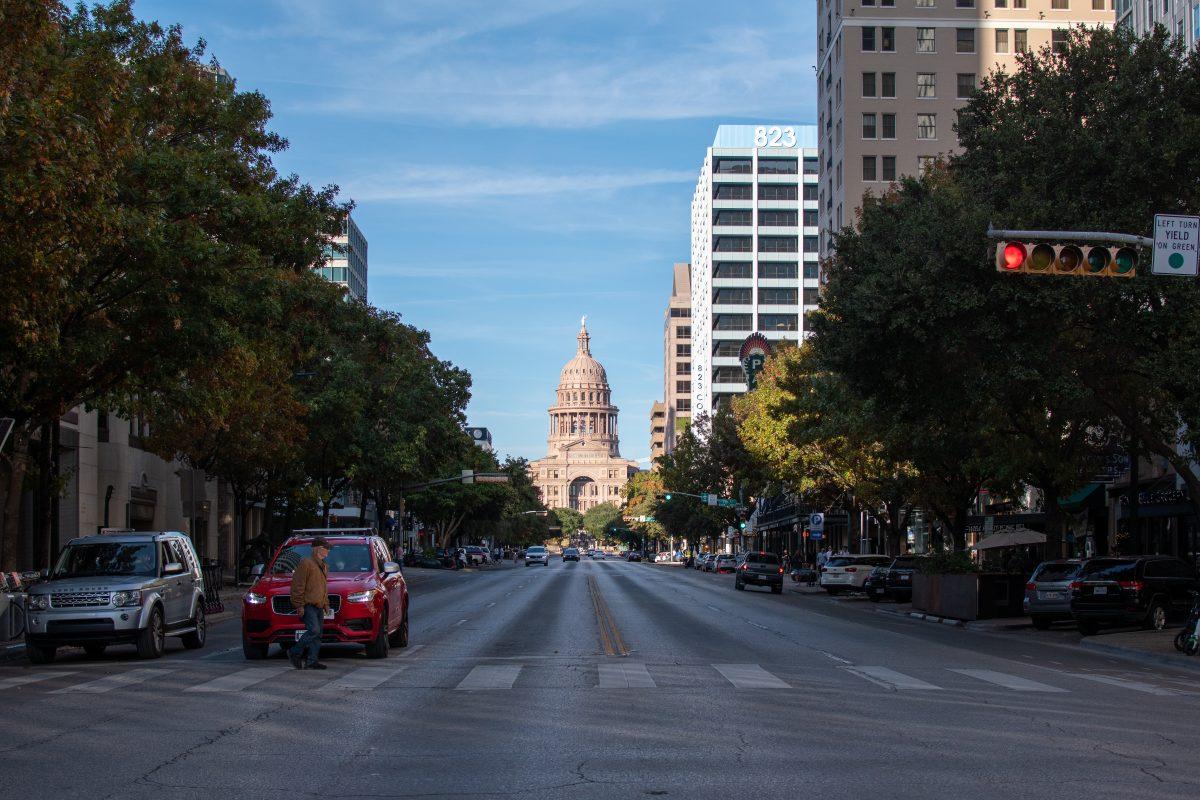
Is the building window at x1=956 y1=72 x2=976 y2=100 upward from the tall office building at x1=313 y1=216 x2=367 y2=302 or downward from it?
upward

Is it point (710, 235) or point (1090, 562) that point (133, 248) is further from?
point (710, 235)

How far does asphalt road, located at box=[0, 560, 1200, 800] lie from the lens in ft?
30.6

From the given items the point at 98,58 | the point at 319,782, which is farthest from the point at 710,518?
the point at 319,782

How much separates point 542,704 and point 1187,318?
14.6 metres

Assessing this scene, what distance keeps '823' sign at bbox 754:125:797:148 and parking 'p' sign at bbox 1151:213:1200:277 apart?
12334 centimetres

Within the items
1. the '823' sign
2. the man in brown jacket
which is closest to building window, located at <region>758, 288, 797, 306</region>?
the '823' sign

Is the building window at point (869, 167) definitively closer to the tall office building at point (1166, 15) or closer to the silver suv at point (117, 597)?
the tall office building at point (1166, 15)

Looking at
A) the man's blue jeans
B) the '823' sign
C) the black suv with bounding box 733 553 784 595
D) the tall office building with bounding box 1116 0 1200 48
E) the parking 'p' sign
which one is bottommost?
the black suv with bounding box 733 553 784 595

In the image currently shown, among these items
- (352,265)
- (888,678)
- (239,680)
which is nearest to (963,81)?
(352,265)

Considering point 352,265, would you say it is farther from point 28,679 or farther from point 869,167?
point 28,679

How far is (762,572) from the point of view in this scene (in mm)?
53969

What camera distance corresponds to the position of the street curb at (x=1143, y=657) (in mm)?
20938

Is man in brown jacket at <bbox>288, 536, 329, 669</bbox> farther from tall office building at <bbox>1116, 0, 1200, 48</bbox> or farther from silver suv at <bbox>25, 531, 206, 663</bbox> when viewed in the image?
tall office building at <bbox>1116, 0, 1200, 48</bbox>

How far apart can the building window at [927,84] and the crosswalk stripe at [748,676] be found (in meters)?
69.6
